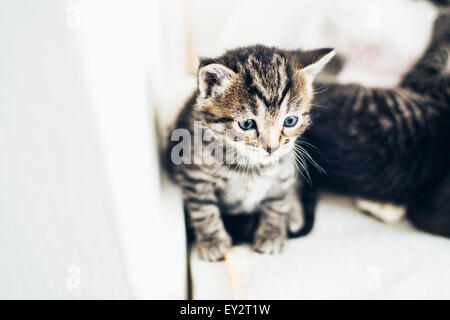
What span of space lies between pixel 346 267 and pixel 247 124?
46 cm

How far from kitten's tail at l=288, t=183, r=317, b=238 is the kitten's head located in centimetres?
29

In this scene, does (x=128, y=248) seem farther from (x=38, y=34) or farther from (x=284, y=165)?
(x=284, y=165)

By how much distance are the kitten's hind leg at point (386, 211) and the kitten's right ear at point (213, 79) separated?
61 centimetres

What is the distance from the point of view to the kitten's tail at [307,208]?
0.95 m

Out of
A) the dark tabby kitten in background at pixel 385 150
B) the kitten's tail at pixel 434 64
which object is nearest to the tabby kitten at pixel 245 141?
the dark tabby kitten in background at pixel 385 150

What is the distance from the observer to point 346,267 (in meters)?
0.82

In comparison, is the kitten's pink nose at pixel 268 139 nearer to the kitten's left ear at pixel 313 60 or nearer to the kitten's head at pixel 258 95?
the kitten's head at pixel 258 95

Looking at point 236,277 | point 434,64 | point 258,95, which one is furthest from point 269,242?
point 434,64

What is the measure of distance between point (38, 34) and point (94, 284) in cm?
44

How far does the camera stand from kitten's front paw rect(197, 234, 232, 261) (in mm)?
861

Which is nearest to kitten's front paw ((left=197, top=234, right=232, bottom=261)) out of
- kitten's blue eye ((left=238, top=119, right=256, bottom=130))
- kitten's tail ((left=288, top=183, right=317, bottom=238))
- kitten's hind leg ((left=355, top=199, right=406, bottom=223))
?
kitten's tail ((left=288, top=183, right=317, bottom=238))

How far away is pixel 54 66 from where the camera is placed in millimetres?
408

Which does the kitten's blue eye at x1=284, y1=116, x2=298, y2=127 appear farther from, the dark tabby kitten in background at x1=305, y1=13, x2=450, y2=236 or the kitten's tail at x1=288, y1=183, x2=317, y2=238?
the kitten's tail at x1=288, y1=183, x2=317, y2=238
